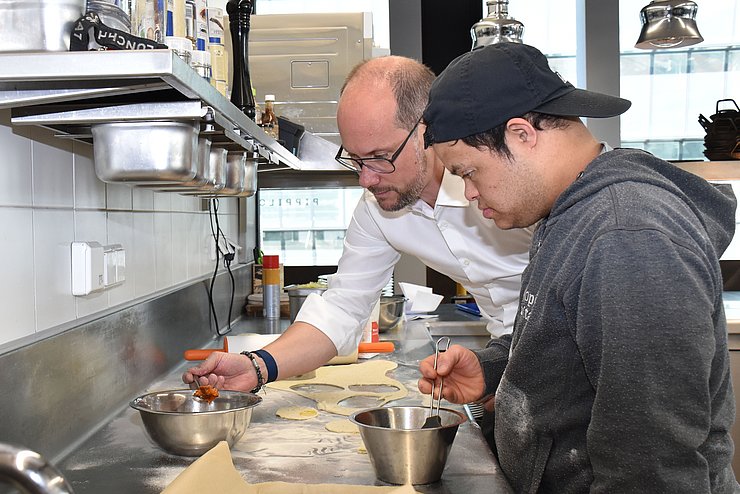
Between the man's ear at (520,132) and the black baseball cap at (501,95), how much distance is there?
0.04 feet

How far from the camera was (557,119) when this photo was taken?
1.21 meters

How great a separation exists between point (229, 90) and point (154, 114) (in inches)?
48.8

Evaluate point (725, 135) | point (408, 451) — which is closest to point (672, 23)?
point (725, 135)

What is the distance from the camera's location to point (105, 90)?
41.2 inches

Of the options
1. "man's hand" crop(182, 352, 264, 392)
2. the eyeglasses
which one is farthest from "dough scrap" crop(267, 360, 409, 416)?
the eyeglasses

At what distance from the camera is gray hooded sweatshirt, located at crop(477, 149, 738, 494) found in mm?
968

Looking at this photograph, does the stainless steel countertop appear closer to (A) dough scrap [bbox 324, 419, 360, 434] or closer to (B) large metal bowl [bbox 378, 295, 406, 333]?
(A) dough scrap [bbox 324, 419, 360, 434]

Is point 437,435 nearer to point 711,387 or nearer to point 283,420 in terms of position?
point 711,387

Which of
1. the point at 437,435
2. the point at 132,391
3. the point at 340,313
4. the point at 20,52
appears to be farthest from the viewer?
the point at 340,313

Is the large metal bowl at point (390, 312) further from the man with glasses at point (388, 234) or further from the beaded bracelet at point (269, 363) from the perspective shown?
the beaded bracelet at point (269, 363)

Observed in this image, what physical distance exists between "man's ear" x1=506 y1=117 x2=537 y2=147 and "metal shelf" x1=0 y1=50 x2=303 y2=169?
44 cm

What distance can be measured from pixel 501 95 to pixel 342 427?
78cm

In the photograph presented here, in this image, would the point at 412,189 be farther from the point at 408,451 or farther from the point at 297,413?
the point at 408,451

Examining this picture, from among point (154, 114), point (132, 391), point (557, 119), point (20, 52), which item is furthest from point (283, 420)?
point (20, 52)
